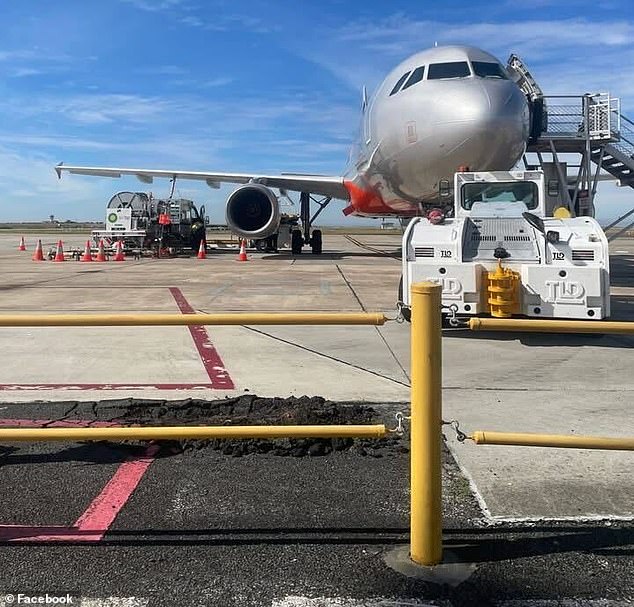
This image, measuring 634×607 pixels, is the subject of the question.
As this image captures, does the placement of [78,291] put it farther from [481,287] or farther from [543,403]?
[543,403]

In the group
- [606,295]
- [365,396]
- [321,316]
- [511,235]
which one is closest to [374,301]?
[511,235]

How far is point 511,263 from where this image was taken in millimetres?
7168

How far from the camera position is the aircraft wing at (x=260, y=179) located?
20.8 m

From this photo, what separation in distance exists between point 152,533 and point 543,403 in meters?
3.11

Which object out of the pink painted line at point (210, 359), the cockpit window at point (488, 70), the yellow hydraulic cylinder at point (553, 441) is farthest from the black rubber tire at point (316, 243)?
the yellow hydraulic cylinder at point (553, 441)

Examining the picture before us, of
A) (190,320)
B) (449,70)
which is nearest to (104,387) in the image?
(190,320)

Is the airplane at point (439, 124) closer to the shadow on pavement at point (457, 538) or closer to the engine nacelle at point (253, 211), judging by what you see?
the engine nacelle at point (253, 211)

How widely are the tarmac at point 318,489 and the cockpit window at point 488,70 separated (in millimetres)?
6461

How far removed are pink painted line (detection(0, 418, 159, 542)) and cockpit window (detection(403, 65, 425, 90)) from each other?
398 inches

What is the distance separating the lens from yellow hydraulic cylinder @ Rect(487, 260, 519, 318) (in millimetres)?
6645

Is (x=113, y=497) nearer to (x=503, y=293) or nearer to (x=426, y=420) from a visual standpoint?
(x=426, y=420)

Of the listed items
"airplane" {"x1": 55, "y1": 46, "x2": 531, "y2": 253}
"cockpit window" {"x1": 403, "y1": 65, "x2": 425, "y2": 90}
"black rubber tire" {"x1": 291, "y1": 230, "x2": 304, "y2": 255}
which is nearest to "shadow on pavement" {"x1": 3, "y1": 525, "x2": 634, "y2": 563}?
"airplane" {"x1": 55, "y1": 46, "x2": 531, "y2": 253}

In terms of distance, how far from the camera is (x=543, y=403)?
4.71 m

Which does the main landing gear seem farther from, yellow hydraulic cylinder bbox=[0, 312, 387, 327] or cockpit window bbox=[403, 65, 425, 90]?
yellow hydraulic cylinder bbox=[0, 312, 387, 327]
